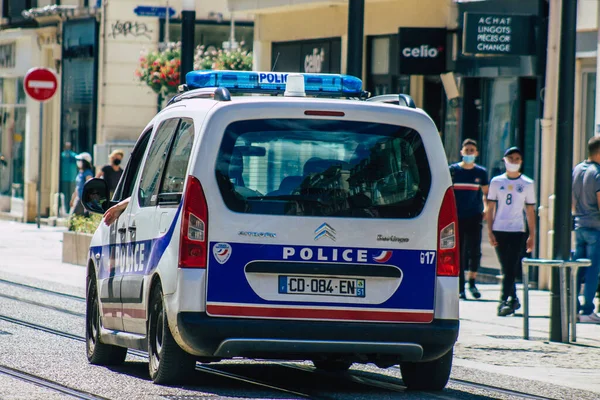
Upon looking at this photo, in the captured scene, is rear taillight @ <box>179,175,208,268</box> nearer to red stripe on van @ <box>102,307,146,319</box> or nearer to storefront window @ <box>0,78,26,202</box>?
red stripe on van @ <box>102,307,146,319</box>

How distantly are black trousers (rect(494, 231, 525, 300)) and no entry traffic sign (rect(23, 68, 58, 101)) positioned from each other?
16534 millimetres

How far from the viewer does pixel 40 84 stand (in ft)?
103

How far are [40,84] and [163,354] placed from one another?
2263 cm

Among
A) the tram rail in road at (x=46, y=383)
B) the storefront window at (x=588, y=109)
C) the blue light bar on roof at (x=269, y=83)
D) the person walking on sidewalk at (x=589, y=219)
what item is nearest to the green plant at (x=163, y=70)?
the storefront window at (x=588, y=109)

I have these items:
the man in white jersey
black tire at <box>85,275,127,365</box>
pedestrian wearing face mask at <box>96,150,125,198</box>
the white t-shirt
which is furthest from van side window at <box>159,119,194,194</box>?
pedestrian wearing face mask at <box>96,150,125,198</box>

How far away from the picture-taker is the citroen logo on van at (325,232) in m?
9.07

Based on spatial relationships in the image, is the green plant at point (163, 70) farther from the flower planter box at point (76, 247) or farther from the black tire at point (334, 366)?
the black tire at point (334, 366)

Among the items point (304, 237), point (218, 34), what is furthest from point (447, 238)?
point (218, 34)

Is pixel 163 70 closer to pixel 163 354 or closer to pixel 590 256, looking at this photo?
pixel 590 256

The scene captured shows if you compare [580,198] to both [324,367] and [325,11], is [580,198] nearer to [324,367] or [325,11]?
[324,367]

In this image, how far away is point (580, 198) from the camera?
49.6 feet

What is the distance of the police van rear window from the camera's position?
9047 millimetres

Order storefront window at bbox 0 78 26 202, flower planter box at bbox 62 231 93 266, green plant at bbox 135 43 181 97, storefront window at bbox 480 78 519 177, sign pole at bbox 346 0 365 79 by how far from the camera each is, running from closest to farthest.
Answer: sign pole at bbox 346 0 365 79 < storefront window at bbox 480 78 519 177 < flower planter box at bbox 62 231 93 266 < green plant at bbox 135 43 181 97 < storefront window at bbox 0 78 26 202

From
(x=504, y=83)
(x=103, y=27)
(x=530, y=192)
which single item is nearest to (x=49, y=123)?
(x=103, y=27)
